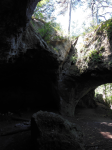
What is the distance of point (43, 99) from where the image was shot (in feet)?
31.3

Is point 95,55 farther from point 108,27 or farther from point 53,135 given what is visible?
point 53,135

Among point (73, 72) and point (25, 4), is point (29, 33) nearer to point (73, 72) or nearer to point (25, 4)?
point (25, 4)

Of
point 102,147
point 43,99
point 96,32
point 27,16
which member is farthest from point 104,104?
point 27,16

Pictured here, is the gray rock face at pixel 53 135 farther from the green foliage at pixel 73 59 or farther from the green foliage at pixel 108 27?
the green foliage at pixel 108 27

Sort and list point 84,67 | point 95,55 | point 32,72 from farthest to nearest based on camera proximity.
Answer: point 32,72 → point 84,67 → point 95,55

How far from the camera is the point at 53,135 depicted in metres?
2.47

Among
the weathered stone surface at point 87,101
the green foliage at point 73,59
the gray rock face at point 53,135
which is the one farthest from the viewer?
the weathered stone surface at point 87,101

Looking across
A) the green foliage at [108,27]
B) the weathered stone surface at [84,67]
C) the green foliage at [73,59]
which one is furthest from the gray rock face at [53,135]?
the green foliage at [108,27]

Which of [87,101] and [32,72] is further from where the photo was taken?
[87,101]

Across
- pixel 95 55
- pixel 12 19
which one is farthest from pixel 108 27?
pixel 12 19

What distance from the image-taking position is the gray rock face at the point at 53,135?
2287mm

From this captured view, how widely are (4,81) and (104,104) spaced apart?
33.9ft

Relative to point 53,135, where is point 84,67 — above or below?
above

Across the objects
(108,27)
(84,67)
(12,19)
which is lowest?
(84,67)
